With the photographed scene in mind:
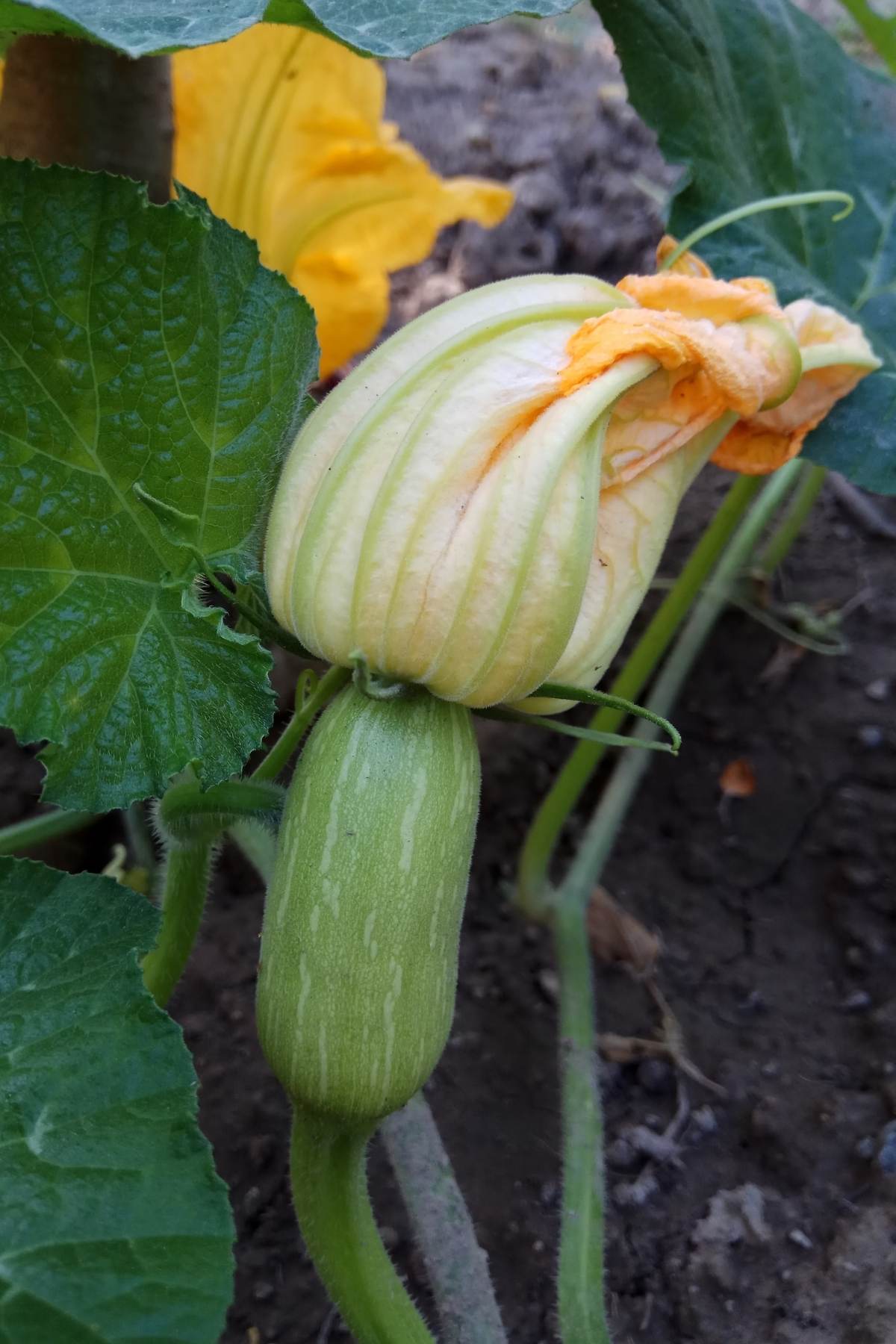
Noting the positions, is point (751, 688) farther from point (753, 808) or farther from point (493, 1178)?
point (493, 1178)

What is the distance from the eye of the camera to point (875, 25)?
1.59 meters

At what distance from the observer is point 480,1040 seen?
1.55 m

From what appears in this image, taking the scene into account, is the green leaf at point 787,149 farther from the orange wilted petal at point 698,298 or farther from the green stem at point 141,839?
the green stem at point 141,839

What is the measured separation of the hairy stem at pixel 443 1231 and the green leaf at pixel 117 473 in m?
0.48

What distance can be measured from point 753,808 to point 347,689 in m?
1.09

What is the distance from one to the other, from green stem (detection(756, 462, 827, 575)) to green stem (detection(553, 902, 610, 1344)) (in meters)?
0.84

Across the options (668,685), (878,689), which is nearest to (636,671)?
(668,685)

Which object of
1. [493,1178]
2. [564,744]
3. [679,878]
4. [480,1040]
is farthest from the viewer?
[564,744]

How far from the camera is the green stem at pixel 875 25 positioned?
1.54m

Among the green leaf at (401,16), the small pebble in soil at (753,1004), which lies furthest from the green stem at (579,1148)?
the green leaf at (401,16)

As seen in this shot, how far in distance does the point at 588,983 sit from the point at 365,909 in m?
0.69

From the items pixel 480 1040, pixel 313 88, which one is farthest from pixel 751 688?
pixel 313 88

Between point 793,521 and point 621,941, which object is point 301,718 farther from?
point 793,521

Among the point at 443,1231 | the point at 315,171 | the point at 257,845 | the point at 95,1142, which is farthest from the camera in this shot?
the point at 315,171
